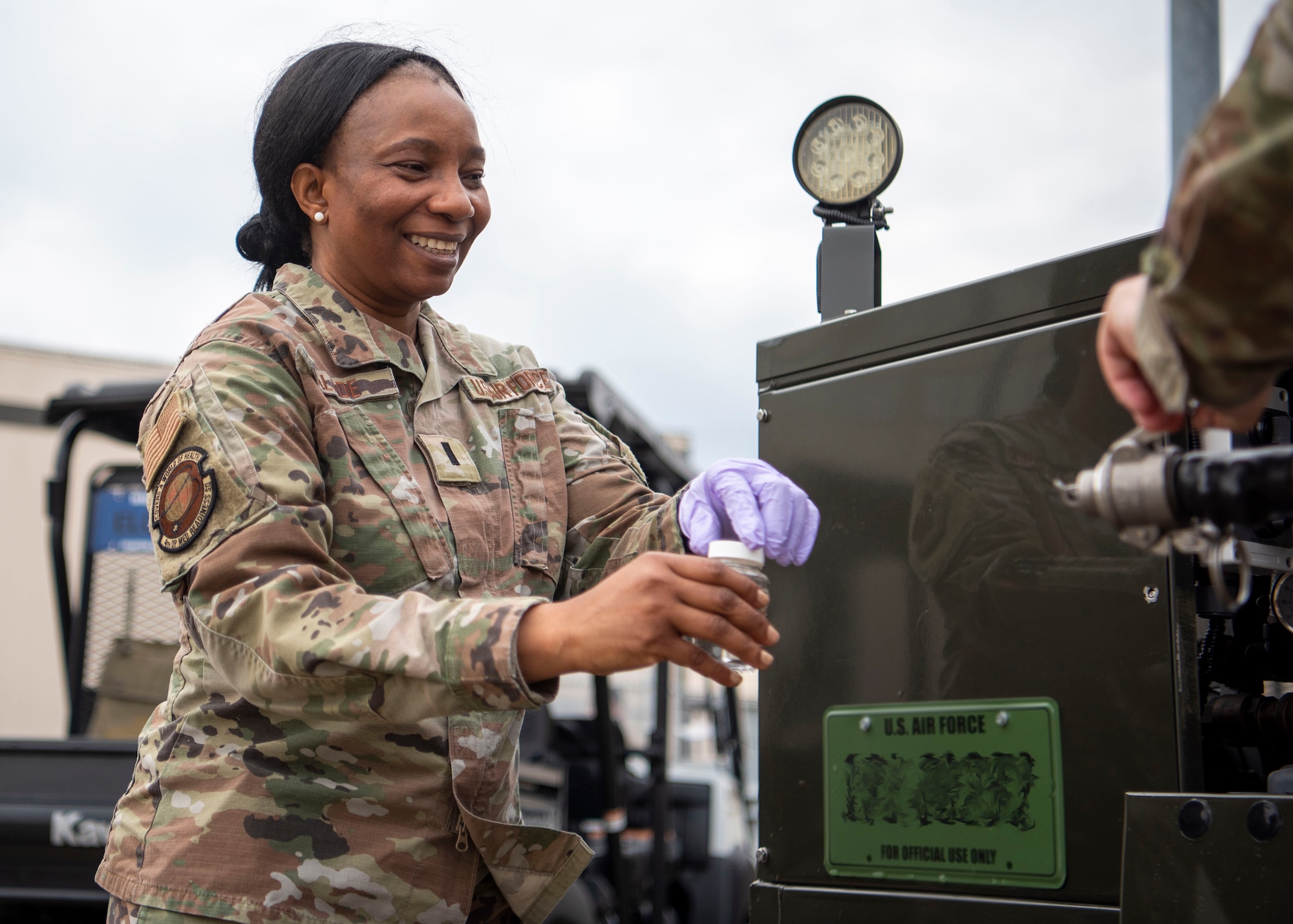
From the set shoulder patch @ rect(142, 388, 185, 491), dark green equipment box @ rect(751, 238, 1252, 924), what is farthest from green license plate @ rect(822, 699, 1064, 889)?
shoulder patch @ rect(142, 388, 185, 491)

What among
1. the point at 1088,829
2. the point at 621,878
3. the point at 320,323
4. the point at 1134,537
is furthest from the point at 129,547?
the point at 1134,537

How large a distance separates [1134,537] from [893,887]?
985mm

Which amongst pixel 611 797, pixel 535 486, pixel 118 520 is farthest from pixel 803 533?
pixel 118 520

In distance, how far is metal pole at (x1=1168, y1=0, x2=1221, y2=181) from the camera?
300 centimetres

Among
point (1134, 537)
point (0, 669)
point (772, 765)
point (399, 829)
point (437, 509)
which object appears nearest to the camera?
point (1134, 537)

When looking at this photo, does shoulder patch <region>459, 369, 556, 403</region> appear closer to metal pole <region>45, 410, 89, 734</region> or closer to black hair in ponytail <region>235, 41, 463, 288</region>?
black hair in ponytail <region>235, 41, 463, 288</region>

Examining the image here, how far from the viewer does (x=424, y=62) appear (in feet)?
6.44

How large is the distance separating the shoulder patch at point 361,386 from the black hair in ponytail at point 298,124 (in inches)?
13.7

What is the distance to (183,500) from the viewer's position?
5.09 ft

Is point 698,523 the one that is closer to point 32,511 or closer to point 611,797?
point 611,797

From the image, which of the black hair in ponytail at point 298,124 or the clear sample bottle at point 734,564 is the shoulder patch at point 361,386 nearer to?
the black hair in ponytail at point 298,124

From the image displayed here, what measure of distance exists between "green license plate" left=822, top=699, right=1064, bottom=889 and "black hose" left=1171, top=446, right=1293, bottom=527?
76 centimetres

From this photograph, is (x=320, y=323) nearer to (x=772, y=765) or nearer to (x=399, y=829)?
(x=399, y=829)

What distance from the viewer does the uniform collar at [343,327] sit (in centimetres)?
180
